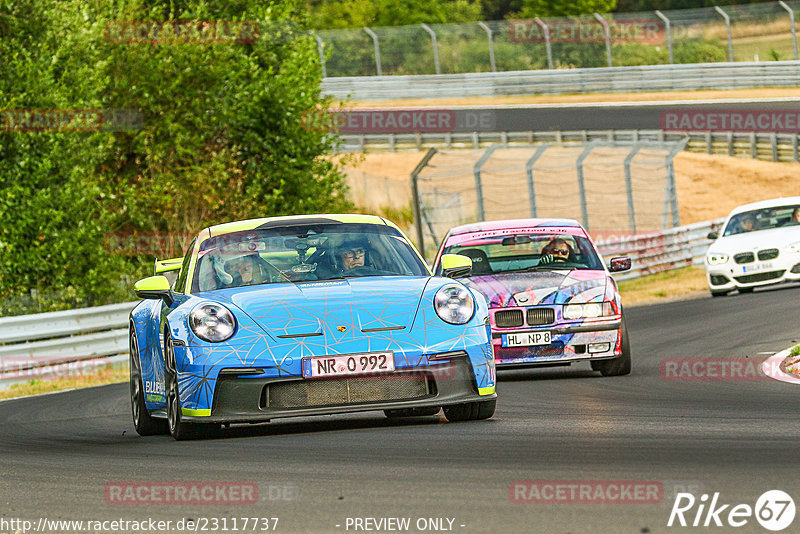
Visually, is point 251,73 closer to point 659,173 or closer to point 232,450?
point 659,173

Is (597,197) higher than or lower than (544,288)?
lower

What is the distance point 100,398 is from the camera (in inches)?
561

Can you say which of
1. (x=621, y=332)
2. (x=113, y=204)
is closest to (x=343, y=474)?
(x=621, y=332)

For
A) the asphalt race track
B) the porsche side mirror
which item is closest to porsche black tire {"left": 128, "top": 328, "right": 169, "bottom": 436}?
the asphalt race track

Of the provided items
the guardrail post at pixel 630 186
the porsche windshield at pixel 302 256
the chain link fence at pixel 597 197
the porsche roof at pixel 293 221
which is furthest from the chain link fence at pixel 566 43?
the porsche windshield at pixel 302 256

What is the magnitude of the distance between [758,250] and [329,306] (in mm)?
15616

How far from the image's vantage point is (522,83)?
5138cm

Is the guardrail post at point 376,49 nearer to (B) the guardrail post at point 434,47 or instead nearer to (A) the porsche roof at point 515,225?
(B) the guardrail post at point 434,47

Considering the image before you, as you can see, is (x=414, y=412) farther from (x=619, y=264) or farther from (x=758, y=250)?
(x=758, y=250)

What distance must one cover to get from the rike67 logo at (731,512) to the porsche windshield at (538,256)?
7.85m

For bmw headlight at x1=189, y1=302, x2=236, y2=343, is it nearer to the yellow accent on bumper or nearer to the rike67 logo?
the yellow accent on bumper

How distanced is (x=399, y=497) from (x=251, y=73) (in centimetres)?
2350

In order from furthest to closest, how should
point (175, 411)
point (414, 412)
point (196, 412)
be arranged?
point (414, 412), point (175, 411), point (196, 412)

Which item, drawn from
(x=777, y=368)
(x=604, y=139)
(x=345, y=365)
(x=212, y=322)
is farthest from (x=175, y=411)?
(x=604, y=139)
